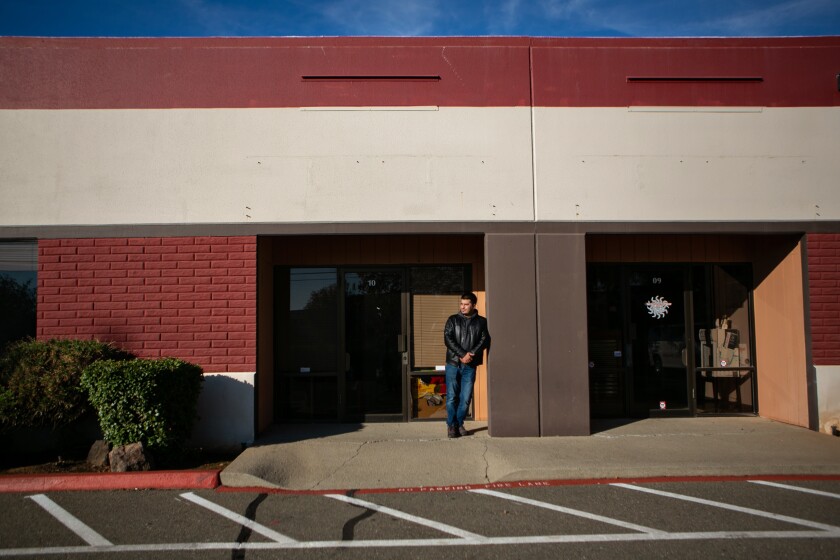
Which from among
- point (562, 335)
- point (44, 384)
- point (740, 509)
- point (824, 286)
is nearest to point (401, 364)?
point (562, 335)

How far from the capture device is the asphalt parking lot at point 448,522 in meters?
4.66

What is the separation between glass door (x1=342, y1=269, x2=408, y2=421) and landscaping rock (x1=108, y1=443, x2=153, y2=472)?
3115mm

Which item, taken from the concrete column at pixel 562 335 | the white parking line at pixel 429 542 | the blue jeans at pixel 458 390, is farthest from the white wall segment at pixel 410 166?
the white parking line at pixel 429 542

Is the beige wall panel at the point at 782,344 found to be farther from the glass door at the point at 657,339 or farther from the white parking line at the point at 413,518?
the white parking line at the point at 413,518

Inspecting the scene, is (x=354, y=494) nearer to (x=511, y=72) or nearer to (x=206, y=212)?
(x=206, y=212)

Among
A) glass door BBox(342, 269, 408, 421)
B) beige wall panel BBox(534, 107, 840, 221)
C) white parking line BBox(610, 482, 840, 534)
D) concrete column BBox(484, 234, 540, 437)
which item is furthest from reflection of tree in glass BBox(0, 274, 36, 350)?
white parking line BBox(610, 482, 840, 534)

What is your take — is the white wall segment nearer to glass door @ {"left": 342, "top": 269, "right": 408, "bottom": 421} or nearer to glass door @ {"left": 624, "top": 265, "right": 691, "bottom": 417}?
glass door @ {"left": 624, "top": 265, "right": 691, "bottom": 417}

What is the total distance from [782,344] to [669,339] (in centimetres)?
151

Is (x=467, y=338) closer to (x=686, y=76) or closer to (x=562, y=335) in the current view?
(x=562, y=335)

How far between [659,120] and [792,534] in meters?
5.58

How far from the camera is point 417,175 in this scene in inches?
324

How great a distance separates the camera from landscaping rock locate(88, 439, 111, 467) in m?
6.80

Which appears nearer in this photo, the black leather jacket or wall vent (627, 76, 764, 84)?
the black leather jacket

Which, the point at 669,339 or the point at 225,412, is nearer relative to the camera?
the point at 225,412
